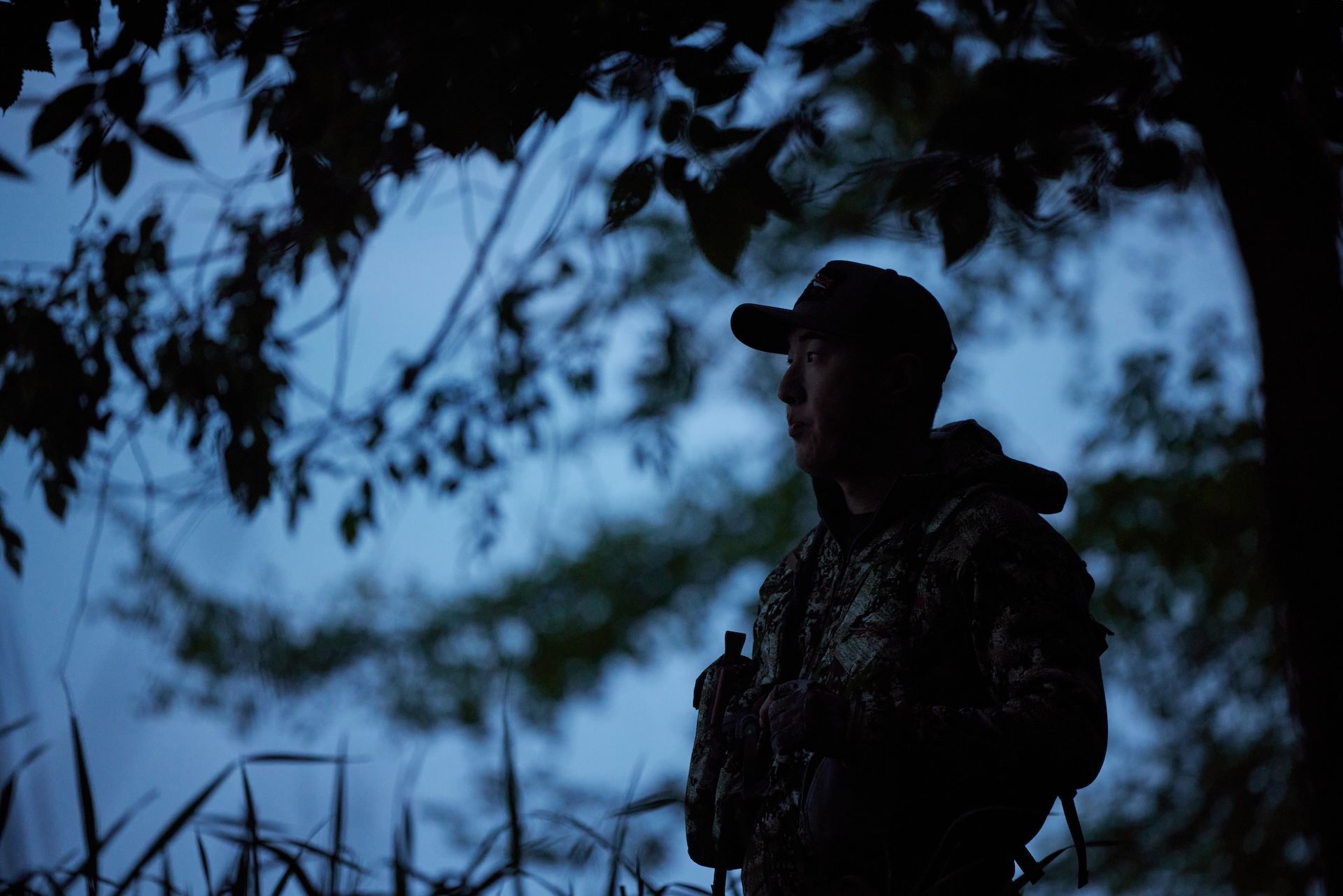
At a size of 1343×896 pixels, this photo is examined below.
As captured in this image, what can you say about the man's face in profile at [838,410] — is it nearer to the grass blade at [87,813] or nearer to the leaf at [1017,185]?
the leaf at [1017,185]

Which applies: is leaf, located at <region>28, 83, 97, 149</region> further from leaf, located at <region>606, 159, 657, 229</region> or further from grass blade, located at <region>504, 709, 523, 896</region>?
grass blade, located at <region>504, 709, 523, 896</region>

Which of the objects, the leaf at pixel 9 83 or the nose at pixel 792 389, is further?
the nose at pixel 792 389

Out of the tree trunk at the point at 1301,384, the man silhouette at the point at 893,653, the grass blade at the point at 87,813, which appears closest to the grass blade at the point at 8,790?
the grass blade at the point at 87,813

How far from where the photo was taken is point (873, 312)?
2.01 m

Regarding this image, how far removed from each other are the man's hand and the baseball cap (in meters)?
0.63

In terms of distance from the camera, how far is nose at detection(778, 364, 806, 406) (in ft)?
6.69

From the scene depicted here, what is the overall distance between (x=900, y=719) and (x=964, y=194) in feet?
Answer: 3.85

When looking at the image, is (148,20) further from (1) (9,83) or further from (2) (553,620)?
(2) (553,620)

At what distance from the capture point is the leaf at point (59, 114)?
2.41 meters

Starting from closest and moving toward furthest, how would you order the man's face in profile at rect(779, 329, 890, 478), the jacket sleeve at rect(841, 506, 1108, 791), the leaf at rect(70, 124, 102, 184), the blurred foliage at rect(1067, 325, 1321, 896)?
the jacket sleeve at rect(841, 506, 1108, 791) → the man's face in profile at rect(779, 329, 890, 478) → the leaf at rect(70, 124, 102, 184) → the blurred foliage at rect(1067, 325, 1321, 896)

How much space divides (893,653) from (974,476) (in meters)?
0.31

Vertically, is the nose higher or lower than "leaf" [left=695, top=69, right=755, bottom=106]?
lower

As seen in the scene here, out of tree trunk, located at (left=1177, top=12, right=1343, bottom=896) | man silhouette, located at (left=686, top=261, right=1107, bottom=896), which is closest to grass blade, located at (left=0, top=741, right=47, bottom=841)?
man silhouette, located at (left=686, top=261, right=1107, bottom=896)

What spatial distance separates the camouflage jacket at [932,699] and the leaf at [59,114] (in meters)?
1.70
